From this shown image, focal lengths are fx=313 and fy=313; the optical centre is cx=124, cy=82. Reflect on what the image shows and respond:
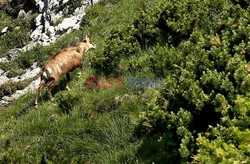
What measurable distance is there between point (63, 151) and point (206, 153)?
3142 millimetres

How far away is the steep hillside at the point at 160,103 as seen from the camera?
12.3 ft

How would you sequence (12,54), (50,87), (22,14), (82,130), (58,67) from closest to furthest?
(82,130) → (50,87) → (58,67) → (12,54) → (22,14)

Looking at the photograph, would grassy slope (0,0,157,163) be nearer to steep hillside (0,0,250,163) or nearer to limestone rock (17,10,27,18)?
steep hillside (0,0,250,163)

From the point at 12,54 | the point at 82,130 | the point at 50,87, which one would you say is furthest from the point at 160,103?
the point at 12,54

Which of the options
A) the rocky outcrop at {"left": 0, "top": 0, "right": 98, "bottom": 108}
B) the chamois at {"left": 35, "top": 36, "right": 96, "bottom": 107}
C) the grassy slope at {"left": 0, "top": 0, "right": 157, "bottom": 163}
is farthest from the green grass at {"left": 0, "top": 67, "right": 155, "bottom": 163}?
the rocky outcrop at {"left": 0, "top": 0, "right": 98, "bottom": 108}

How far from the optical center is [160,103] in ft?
17.3

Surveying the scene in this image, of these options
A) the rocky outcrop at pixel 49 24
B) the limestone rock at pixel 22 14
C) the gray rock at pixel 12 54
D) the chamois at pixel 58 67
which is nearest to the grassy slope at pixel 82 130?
the chamois at pixel 58 67

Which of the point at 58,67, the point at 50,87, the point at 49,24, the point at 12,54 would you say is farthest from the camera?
the point at 49,24

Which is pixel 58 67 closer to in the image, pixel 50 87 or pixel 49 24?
pixel 50 87

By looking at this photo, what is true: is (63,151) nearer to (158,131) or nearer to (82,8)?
(158,131)

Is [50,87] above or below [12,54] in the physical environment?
above

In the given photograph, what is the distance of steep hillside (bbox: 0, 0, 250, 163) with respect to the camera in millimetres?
3734

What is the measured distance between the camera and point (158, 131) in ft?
16.9

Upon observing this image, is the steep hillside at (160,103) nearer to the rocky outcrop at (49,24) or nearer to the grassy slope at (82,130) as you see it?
the grassy slope at (82,130)
